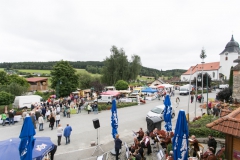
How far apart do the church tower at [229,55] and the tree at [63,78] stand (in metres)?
51.3

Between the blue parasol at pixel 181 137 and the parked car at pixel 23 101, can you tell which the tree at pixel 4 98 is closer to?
the parked car at pixel 23 101

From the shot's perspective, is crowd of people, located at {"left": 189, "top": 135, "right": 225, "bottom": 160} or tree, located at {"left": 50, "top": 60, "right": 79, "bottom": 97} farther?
tree, located at {"left": 50, "top": 60, "right": 79, "bottom": 97}

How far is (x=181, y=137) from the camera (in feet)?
16.8

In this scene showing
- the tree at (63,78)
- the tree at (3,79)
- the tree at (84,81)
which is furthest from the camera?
the tree at (84,81)

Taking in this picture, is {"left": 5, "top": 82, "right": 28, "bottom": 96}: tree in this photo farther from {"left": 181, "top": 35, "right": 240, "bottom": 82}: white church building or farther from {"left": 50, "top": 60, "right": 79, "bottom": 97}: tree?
{"left": 181, "top": 35, "right": 240, "bottom": 82}: white church building

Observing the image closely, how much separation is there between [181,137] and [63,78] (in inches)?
1249

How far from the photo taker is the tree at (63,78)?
33.5 m

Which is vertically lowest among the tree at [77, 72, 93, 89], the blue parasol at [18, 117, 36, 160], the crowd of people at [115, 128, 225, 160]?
the crowd of people at [115, 128, 225, 160]

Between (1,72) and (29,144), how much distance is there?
139 ft

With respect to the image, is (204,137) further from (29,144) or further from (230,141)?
(29,144)

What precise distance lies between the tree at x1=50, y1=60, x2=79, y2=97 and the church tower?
51263 millimetres

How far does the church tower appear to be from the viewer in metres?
57.0

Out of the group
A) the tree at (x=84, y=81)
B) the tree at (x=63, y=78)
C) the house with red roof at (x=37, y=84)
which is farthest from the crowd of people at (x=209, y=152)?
the house with red roof at (x=37, y=84)

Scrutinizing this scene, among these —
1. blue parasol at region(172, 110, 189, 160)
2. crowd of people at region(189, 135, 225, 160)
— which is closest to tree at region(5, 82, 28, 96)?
crowd of people at region(189, 135, 225, 160)
